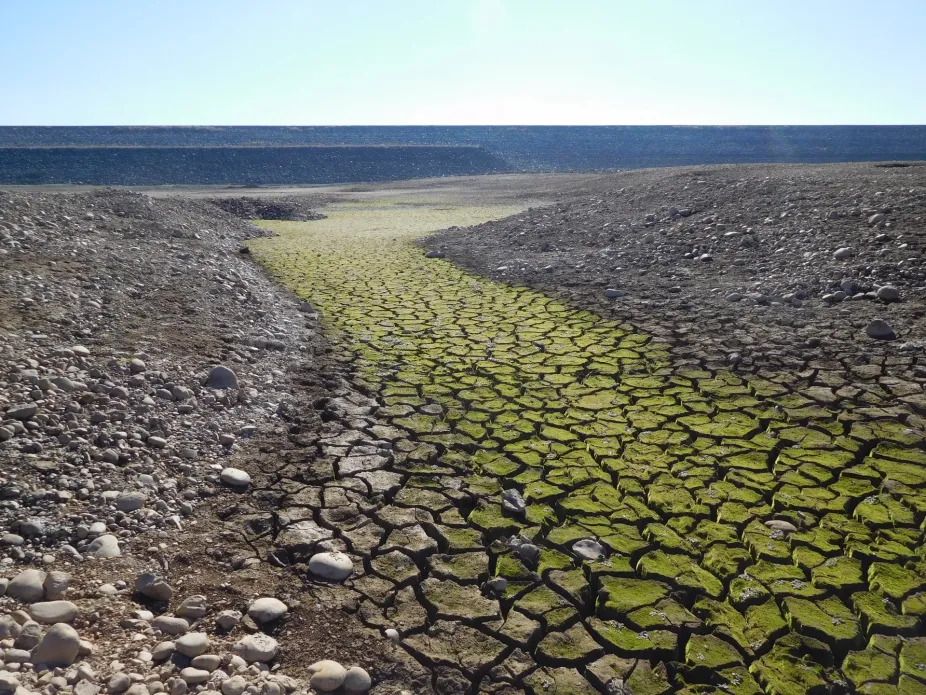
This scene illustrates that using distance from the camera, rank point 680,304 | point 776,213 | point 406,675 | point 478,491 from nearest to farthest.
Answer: point 406,675 < point 478,491 < point 680,304 < point 776,213

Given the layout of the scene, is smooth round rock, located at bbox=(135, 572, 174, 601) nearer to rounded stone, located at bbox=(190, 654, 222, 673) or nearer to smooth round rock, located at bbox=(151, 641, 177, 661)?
smooth round rock, located at bbox=(151, 641, 177, 661)

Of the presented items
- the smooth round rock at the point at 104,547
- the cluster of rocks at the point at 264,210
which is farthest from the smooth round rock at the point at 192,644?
the cluster of rocks at the point at 264,210

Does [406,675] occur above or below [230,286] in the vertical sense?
below

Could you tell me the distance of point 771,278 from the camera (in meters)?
6.74

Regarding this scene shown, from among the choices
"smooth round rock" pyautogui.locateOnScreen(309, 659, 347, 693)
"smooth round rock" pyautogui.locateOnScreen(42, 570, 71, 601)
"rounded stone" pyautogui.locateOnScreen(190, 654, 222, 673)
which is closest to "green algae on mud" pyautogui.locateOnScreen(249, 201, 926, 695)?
"smooth round rock" pyautogui.locateOnScreen(309, 659, 347, 693)

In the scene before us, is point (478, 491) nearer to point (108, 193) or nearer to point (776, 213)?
point (776, 213)

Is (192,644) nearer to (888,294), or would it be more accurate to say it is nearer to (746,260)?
(888,294)

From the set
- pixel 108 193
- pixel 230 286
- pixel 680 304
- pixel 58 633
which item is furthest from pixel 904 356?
pixel 108 193

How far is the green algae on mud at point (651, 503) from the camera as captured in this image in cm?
231

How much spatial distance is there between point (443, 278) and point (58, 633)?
6636 mm

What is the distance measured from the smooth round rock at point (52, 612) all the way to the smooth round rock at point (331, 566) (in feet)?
2.76

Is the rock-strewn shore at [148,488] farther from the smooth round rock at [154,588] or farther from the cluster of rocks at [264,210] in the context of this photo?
the cluster of rocks at [264,210]

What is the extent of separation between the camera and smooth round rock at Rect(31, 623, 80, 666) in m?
1.96

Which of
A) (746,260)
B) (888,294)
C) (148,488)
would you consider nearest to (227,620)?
(148,488)
